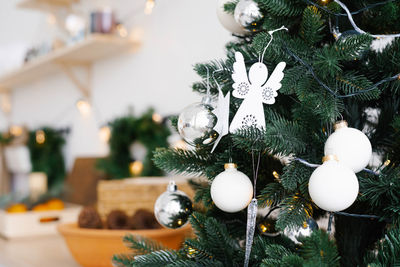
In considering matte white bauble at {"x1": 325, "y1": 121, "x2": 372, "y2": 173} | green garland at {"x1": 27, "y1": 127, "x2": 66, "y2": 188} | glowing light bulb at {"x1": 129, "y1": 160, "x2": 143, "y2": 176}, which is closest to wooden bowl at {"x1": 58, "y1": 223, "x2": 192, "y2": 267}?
matte white bauble at {"x1": 325, "y1": 121, "x2": 372, "y2": 173}

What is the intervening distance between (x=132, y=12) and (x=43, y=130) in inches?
36.7

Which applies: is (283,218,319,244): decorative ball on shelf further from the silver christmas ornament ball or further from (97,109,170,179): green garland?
(97,109,170,179): green garland

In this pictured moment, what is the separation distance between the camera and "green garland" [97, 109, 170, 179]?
1.72 m

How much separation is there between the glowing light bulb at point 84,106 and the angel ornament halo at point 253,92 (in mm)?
1812

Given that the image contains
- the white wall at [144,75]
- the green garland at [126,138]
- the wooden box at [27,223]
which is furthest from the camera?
the green garland at [126,138]

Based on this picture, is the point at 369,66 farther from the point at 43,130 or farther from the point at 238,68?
the point at 43,130

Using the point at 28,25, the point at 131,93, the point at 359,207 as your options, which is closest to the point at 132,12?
the point at 131,93

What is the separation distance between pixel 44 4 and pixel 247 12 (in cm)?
201

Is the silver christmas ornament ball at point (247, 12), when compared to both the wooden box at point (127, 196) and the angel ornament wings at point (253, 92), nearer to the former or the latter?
the angel ornament wings at point (253, 92)

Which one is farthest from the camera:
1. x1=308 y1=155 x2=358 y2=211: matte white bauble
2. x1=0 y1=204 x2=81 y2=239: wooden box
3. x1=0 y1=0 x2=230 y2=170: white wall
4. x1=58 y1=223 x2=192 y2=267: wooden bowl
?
x1=0 y1=0 x2=230 y2=170: white wall

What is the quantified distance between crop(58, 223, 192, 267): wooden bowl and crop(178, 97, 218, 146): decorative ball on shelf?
1.28ft

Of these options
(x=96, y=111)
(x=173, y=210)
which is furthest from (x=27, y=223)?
(x=173, y=210)

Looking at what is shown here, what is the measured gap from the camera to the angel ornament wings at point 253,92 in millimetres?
507

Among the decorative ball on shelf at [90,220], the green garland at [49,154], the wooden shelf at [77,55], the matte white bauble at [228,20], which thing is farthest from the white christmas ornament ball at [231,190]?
the green garland at [49,154]
